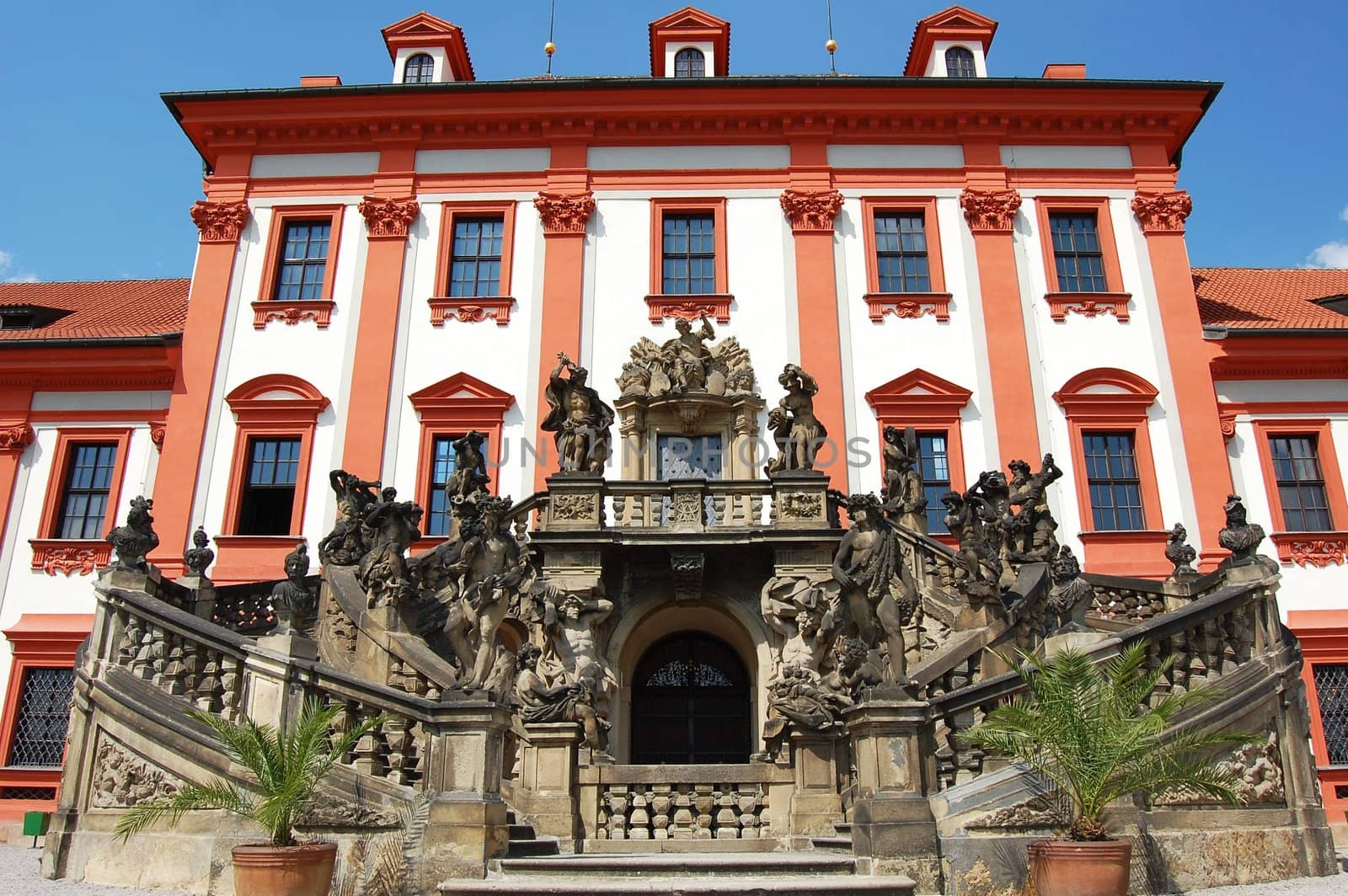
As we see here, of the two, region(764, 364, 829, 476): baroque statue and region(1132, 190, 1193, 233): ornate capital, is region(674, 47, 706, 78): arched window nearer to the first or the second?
region(1132, 190, 1193, 233): ornate capital

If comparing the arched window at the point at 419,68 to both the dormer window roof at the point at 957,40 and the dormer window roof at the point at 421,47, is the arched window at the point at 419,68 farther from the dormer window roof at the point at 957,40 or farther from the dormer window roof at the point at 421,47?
the dormer window roof at the point at 957,40

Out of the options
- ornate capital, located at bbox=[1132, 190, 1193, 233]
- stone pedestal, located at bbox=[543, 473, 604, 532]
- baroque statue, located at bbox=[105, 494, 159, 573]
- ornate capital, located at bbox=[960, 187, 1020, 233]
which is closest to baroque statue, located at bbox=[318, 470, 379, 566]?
baroque statue, located at bbox=[105, 494, 159, 573]

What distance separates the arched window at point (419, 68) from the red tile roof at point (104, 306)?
691 cm

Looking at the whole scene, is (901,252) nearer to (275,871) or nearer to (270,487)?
(270,487)

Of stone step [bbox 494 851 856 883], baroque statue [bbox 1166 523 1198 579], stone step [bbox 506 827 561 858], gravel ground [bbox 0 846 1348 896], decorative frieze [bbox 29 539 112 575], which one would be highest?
decorative frieze [bbox 29 539 112 575]

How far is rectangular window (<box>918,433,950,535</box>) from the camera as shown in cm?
1731

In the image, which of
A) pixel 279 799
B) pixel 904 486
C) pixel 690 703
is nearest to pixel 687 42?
pixel 904 486

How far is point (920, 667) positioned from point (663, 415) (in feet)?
25.9

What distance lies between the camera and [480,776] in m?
8.01

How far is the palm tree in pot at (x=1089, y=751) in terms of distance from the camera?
6.92 metres

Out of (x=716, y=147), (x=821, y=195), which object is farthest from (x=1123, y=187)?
(x=716, y=147)

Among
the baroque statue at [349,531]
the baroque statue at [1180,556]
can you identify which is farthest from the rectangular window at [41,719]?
the baroque statue at [1180,556]

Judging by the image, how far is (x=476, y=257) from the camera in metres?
19.5

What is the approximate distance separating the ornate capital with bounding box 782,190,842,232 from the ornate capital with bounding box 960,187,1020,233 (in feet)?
8.08
